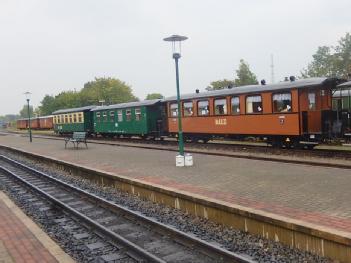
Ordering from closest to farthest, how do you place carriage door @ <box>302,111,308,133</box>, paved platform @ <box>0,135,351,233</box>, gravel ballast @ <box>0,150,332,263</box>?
1. gravel ballast @ <box>0,150,332,263</box>
2. paved platform @ <box>0,135,351,233</box>
3. carriage door @ <box>302,111,308,133</box>

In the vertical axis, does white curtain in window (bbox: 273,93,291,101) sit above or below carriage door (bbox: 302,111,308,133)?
above

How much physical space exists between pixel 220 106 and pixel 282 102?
4243mm

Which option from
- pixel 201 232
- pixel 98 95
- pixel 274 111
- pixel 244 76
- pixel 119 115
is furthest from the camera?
pixel 98 95

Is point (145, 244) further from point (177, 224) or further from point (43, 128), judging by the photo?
point (43, 128)

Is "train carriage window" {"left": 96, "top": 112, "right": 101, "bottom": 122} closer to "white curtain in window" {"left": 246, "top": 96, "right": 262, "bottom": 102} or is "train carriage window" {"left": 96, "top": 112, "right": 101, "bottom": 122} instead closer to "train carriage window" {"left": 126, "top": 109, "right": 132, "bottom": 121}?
"train carriage window" {"left": 126, "top": 109, "right": 132, "bottom": 121}

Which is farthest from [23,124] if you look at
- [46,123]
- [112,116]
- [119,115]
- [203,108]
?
[203,108]

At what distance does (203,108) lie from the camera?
74.6 feet

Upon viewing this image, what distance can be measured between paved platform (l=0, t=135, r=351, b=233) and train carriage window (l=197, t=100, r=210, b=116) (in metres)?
7.18

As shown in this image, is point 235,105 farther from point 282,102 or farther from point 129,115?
point 129,115

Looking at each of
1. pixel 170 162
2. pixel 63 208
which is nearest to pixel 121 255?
pixel 63 208

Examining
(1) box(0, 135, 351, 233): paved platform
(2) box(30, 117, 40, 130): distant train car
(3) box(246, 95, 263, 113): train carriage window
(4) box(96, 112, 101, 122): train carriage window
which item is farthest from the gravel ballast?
(2) box(30, 117, 40, 130): distant train car

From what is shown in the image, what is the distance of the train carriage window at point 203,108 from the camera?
22406 mm

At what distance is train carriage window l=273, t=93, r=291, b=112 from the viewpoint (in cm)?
1747

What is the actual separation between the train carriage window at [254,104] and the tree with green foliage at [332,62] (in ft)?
123
